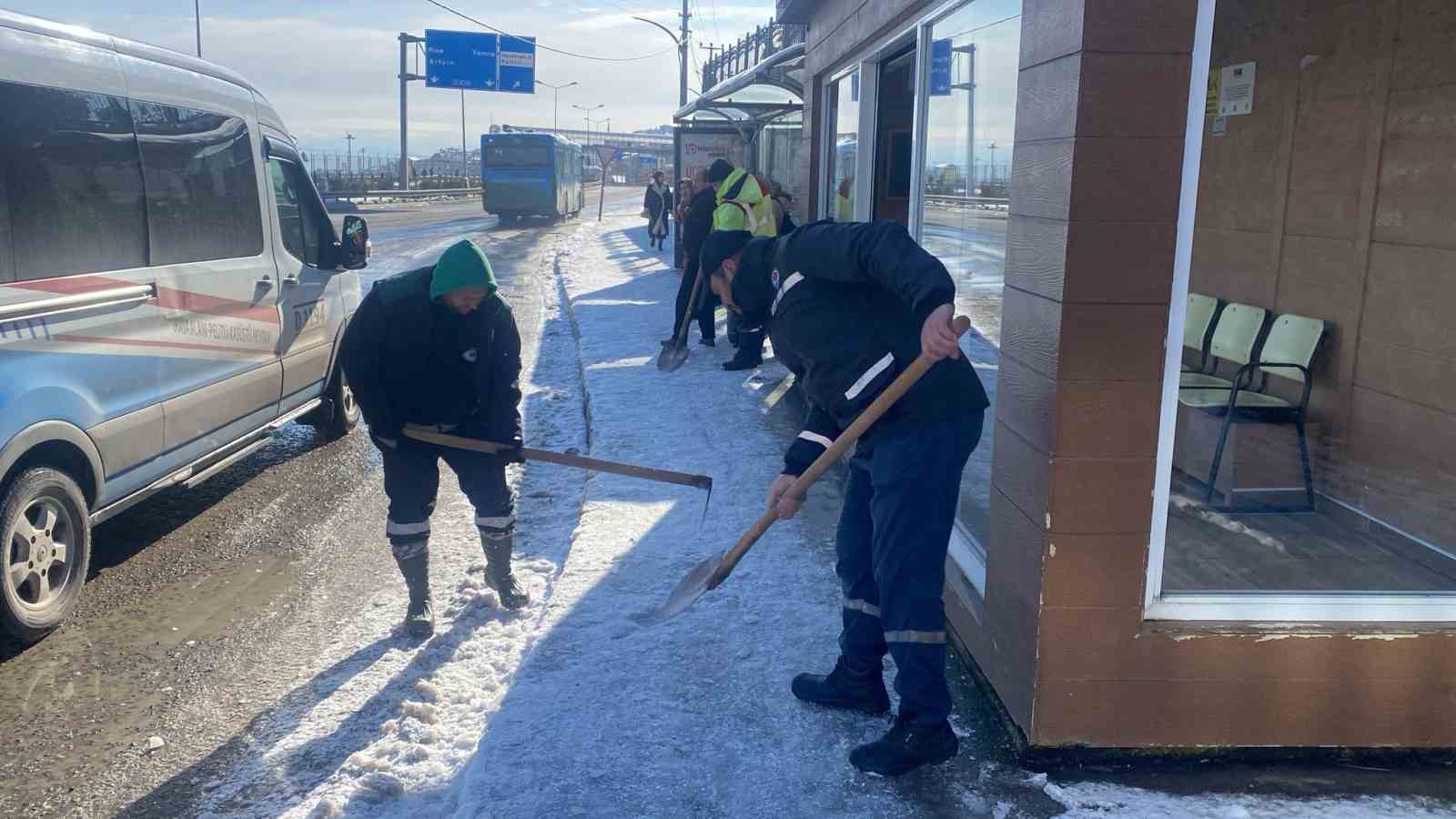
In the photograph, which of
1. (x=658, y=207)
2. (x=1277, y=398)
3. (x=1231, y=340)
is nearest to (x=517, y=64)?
(x=658, y=207)

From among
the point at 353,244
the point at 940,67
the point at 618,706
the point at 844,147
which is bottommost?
the point at 618,706

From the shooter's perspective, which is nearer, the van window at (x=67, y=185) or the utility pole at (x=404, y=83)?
the van window at (x=67, y=185)

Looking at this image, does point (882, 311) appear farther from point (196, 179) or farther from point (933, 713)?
point (196, 179)

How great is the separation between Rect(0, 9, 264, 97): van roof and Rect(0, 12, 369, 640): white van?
1 cm

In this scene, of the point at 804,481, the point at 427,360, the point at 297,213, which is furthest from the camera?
the point at 297,213

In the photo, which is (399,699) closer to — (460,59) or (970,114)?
(970,114)

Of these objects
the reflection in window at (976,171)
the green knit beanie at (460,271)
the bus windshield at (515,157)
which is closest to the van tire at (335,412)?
the green knit beanie at (460,271)

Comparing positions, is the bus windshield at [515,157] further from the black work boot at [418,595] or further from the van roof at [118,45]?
the black work boot at [418,595]

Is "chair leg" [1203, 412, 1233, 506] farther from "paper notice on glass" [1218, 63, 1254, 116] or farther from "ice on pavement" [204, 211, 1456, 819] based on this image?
"paper notice on glass" [1218, 63, 1254, 116]

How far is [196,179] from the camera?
19.3ft

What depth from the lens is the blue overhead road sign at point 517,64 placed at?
136 ft

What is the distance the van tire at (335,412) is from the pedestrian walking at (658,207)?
16335 millimetres

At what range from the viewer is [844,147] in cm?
774

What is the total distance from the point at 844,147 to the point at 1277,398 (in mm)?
3244
